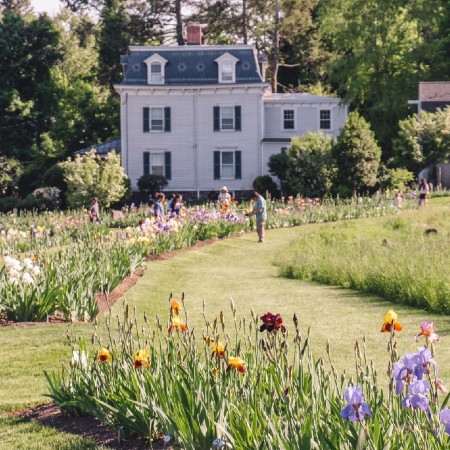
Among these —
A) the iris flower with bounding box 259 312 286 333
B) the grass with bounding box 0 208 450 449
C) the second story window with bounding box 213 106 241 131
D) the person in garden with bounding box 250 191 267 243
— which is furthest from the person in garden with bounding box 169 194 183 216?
the iris flower with bounding box 259 312 286 333

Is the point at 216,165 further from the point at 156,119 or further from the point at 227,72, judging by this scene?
the point at 227,72

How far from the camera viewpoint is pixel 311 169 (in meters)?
41.9

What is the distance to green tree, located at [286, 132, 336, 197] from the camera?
42.0 m

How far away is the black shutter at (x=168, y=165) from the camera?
1929 inches

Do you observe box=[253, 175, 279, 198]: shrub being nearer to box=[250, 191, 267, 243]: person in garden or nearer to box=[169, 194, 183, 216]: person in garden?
box=[169, 194, 183, 216]: person in garden

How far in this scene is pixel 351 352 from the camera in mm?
10766

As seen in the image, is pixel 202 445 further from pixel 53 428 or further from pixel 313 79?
pixel 313 79

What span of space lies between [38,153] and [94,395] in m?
47.4

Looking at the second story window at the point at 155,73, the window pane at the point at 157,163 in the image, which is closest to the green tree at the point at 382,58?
the second story window at the point at 155,73

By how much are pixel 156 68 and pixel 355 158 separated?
42.6 ft

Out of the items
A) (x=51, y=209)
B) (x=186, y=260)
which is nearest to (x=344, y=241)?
(x=186, y=260)

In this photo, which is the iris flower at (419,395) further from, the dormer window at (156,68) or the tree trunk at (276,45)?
the tree trunk at (276,45)

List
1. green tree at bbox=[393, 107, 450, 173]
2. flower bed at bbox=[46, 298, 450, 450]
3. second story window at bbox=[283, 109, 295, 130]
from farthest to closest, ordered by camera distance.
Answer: second story window at bbox=[283, 109, 295, 130] < green tree at bbox=[393, 107, 450, 173] < flower bed at bbox=[46, 298, 450, 450]

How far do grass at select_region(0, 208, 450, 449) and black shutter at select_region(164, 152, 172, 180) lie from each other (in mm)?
25527
